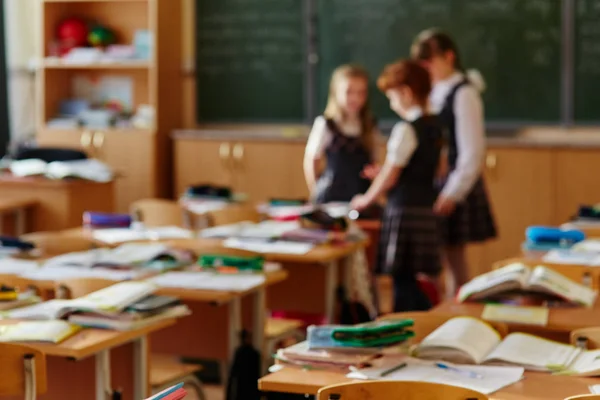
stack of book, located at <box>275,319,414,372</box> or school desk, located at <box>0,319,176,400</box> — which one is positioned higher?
stack of book, located at <box>275,319,414,372</box>

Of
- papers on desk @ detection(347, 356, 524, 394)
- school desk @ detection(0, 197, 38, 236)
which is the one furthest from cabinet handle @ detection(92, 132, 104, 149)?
papers on desk @ detection(347, 356, 524, 394)

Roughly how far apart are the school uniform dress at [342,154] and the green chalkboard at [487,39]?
187cm

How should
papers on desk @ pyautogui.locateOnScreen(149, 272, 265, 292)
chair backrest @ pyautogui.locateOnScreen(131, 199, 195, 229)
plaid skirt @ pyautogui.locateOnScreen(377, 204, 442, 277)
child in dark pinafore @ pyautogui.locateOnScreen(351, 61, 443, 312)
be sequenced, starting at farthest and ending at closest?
chair backrest @ pyautogui.locateOnScreen(131, 199, 195, 229)
plaid skirt @ pyautogui.locateOnScreen(377, 204, 442, 277)
child in dark pinafore @ pyautogui.locateOnScreen(351, 61, 443, 312)
papers on desk @ pyautogui.locateOnScreen(149, 272, 265, 292)

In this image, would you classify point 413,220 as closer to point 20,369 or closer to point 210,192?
point 210,192

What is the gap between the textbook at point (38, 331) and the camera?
10.8 feet

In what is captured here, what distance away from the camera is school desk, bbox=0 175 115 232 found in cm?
688

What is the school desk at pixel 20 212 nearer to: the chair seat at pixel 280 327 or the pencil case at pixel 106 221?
the pencil case at pixel 106 221

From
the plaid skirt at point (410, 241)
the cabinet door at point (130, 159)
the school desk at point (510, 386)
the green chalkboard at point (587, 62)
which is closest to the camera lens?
the school desk at point (510, 386)

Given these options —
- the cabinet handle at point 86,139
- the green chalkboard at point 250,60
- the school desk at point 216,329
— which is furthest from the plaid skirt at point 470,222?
the cabinet handle at point 86,139

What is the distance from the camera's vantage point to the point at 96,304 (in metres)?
3.46

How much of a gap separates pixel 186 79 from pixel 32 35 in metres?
1.24

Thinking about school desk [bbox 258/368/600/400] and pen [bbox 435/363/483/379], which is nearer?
school desk [bbox 258/368/600/400]

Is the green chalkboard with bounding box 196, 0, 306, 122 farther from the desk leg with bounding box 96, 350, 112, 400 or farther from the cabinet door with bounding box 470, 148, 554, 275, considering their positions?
the desk leg with bounding box 96, 350, 112, 400

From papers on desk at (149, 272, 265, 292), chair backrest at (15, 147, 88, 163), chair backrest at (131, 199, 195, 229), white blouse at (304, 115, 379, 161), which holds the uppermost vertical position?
white blouse at (304, 115, 379, 161)
